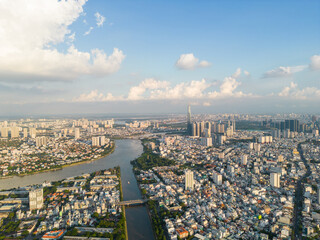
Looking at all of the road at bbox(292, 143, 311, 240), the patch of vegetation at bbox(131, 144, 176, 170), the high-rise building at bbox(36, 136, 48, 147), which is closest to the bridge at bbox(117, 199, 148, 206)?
the patch of vegetation at bbox(131, 144, 176, 170)

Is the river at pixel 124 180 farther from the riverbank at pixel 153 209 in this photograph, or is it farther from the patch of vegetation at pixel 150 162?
the patch of vegetation at pixel 150 162

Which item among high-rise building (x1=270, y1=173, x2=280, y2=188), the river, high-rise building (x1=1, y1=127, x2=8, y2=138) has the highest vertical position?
high-rise building (x1=1, y1=127, x2=8, y2=138)

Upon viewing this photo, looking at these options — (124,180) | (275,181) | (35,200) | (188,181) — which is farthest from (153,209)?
(275,181)

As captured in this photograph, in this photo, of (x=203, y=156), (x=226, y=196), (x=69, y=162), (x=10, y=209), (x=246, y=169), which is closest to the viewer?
(x=10, y=209)

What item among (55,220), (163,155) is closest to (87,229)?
(55,220)

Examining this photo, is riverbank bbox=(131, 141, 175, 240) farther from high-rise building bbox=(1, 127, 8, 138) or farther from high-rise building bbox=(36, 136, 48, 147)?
high-rise building bbox=(1, 127, 8, 138)

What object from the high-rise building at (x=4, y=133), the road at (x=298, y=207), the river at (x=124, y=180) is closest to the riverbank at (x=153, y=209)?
the river at (x=124, y=180)

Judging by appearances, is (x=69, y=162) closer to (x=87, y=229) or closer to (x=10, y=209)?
(x=10, y=209)

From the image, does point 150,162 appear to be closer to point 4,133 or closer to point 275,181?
point 275,181
